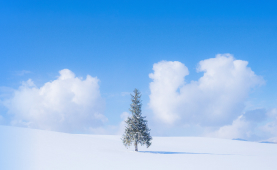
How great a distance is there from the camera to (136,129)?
33406 mm

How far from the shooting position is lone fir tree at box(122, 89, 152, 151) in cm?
3275

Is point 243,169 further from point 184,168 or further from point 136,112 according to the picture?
point 136,112

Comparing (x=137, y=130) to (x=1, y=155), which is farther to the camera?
(x=137, y=130)

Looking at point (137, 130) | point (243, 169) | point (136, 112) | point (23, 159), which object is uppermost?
point (136, 112)

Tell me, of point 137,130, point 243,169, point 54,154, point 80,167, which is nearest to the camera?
point 80,167

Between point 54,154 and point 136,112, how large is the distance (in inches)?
577

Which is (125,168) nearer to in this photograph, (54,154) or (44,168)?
(44,168)

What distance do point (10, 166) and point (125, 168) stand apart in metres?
9.21

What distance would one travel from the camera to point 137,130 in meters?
33.3

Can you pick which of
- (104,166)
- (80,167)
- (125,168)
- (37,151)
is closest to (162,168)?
(125,168)

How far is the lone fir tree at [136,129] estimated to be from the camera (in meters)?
32.8

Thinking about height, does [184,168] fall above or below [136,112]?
below

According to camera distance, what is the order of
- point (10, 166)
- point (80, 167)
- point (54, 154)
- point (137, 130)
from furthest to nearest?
point (137, 130), point (54, 154), point (80, 167), point (10, 166)

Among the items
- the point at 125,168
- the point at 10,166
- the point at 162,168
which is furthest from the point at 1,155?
the point at 162,168
